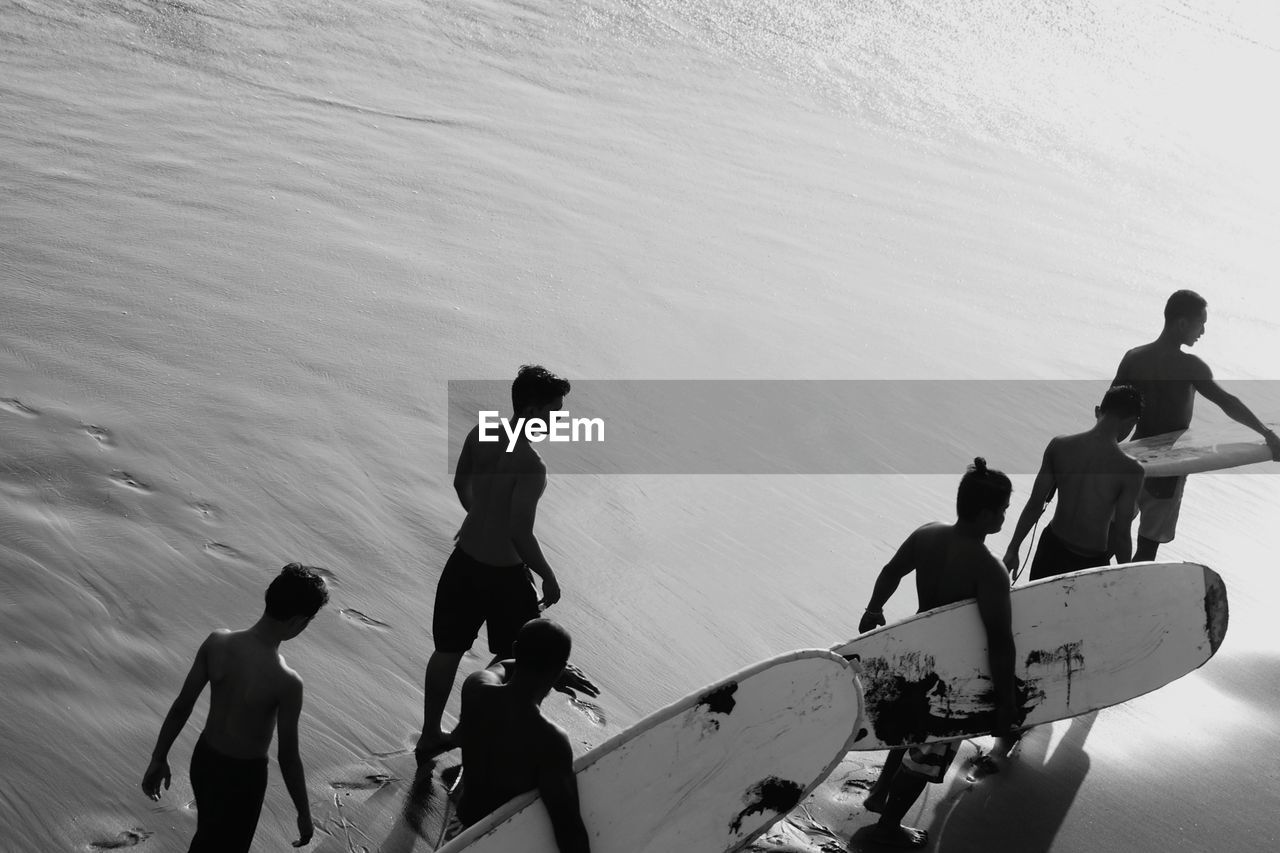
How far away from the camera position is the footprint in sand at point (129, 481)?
6293 mm

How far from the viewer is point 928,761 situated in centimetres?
492

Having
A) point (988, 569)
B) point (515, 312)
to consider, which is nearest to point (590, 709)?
point (988, 569)

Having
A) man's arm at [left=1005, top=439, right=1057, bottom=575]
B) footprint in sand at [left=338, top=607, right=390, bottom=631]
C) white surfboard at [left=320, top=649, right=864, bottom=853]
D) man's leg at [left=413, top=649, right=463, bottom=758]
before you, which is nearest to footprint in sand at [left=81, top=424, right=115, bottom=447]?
footprint in sand at [left=338, top=607, right=390, bottom=631]

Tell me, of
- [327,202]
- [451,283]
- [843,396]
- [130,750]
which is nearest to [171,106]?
[327,202]

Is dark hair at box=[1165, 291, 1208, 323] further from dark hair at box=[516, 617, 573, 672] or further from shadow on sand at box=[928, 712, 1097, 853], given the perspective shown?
dark hair at box=[516, 617, 573, 672]

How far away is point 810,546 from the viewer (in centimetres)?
746

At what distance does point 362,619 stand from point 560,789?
7.83 ft

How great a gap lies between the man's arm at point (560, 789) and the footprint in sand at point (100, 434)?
3.81m

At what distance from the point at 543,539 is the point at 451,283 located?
308 cm

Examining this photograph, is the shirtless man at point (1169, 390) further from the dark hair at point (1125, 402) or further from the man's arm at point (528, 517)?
the man's arm at point (528, 517)

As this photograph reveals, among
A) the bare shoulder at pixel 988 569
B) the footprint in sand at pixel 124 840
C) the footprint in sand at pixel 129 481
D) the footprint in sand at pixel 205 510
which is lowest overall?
the footprint in sand at pixel 124 840

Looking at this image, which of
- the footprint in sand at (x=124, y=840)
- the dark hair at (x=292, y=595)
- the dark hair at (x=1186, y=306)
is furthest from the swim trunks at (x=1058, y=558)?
the footprint in sand at (x=124, y=840)

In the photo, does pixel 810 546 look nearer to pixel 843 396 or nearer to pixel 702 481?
pixel 702 481

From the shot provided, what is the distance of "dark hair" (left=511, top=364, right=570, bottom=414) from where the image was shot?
473cm
